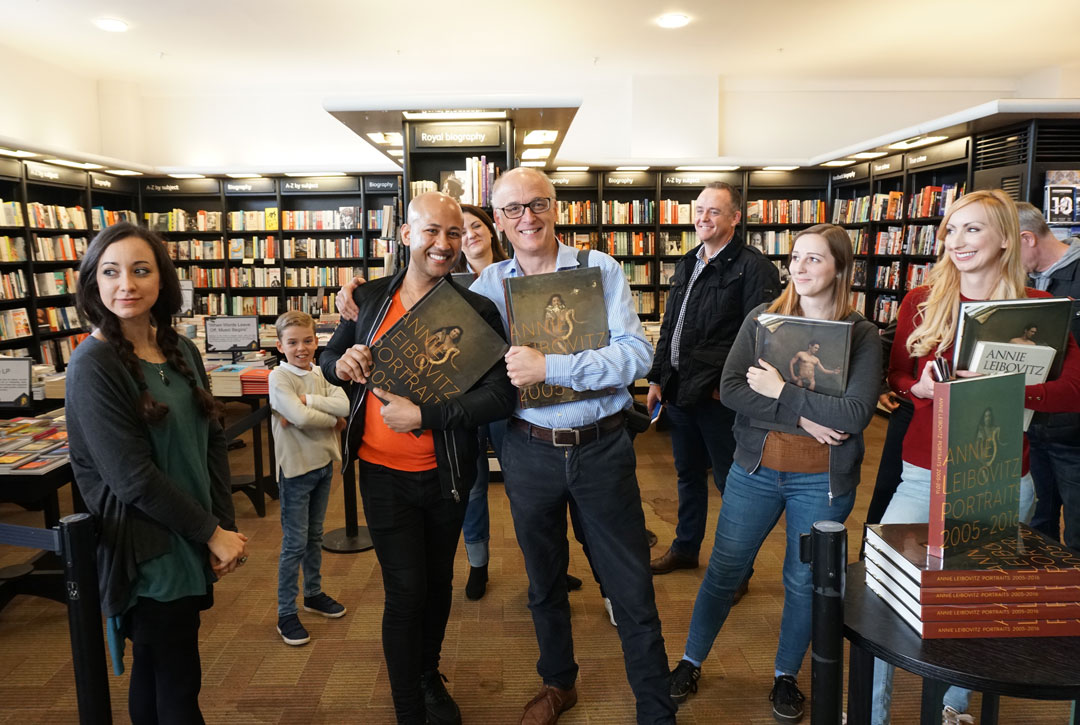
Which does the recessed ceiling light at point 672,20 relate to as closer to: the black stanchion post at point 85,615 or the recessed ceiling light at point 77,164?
the recessed ceiling light at point 77,164

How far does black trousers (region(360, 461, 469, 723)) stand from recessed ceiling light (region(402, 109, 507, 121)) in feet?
10.5

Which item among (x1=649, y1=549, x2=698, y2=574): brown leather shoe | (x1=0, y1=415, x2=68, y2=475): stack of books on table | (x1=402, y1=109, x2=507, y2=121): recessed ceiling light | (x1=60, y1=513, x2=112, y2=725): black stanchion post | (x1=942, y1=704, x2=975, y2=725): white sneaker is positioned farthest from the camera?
(x1=402, y1=109, x2=507, y2=121): recessed ceiling light

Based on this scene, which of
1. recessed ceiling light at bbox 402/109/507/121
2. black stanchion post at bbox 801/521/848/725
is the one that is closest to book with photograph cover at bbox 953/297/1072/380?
black stanchion post at bbox 801/521/848/725

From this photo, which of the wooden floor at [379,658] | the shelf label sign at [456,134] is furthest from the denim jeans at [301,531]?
the shelf label sign at [456,134]

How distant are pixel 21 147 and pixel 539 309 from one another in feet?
21.3

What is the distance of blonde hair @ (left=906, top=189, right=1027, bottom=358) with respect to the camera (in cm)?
172

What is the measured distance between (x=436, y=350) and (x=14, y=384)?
7.86 feet

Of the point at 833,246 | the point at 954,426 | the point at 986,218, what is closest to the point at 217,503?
the point at 954,426

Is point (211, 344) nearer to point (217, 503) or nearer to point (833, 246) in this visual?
point (217, 503)

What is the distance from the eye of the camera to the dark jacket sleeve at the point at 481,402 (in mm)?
1733

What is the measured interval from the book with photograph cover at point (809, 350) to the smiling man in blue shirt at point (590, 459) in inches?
14.1

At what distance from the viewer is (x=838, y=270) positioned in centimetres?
190

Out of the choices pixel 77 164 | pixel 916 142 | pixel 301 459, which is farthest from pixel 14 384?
pixel 916 142

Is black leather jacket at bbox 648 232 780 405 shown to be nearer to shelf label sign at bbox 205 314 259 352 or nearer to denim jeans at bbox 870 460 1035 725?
denim jeans at bbox 870 460 1035 725
